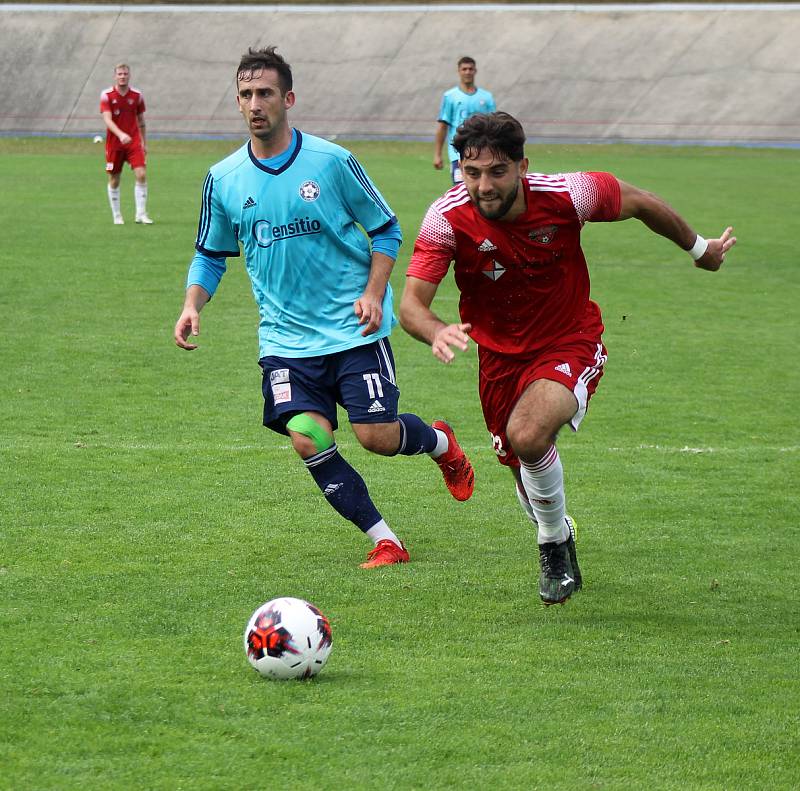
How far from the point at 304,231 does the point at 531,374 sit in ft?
3.93

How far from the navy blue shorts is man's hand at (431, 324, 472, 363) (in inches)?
44.4

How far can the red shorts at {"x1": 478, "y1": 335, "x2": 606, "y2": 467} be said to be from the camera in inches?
222

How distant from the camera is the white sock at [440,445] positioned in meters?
6.66

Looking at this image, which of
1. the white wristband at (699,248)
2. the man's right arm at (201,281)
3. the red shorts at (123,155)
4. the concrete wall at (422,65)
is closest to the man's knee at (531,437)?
the white wristband at (699,248)

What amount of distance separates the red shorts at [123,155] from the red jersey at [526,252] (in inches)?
558

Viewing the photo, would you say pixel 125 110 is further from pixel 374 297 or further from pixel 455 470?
pixel 374 297

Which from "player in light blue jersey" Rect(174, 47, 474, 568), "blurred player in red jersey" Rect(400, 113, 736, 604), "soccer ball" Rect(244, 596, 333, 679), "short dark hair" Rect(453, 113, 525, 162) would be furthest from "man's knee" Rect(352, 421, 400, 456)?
"soccer ball" Rect(244, 596, 333, 679)

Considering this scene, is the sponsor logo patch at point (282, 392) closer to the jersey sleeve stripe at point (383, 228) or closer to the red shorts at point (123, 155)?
the jersey sleeve stripe at point (383, 228)

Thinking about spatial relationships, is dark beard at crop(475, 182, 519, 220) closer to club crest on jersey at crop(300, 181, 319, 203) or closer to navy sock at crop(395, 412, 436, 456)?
club crest on jersey at crop(300, 181, 319, 203)

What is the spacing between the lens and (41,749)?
3.98m

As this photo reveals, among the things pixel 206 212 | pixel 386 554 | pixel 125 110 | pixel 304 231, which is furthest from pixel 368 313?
pixel 125 110

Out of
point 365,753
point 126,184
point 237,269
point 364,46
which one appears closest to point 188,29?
point 364,46

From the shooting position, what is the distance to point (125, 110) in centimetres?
1973

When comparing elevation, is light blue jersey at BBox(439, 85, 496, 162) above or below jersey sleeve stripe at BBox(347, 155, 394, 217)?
above
